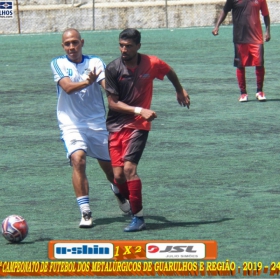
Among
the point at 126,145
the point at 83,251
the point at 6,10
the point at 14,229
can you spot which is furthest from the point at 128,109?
the point at 6,10

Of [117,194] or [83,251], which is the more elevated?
[83,251]

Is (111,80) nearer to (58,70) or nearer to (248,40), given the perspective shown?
(58,70)

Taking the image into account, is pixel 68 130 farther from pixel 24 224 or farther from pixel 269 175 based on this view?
pixel 269 175

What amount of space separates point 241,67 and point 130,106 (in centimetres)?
841

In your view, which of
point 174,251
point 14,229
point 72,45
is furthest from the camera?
point 72,45

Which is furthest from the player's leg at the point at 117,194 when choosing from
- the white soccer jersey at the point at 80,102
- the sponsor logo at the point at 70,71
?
the sponsor logo at the point at 70,71

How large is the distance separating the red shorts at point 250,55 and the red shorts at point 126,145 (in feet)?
26.9

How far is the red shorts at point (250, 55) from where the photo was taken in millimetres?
16984

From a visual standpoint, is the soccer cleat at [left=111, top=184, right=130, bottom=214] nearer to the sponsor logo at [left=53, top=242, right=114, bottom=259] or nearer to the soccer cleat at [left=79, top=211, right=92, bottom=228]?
the soccer cleat at [left=79, top=211, right=92, bottom=228]

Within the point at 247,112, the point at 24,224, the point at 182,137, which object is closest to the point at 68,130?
the point at 24,224

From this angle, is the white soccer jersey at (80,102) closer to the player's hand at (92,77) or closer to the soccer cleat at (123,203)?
the player's hand at (92,77)

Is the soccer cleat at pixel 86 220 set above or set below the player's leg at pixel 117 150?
below

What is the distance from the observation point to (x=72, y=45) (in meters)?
9.24

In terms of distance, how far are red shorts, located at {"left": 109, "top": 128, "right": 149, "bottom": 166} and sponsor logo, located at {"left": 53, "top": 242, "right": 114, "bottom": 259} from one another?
1.19 metres
